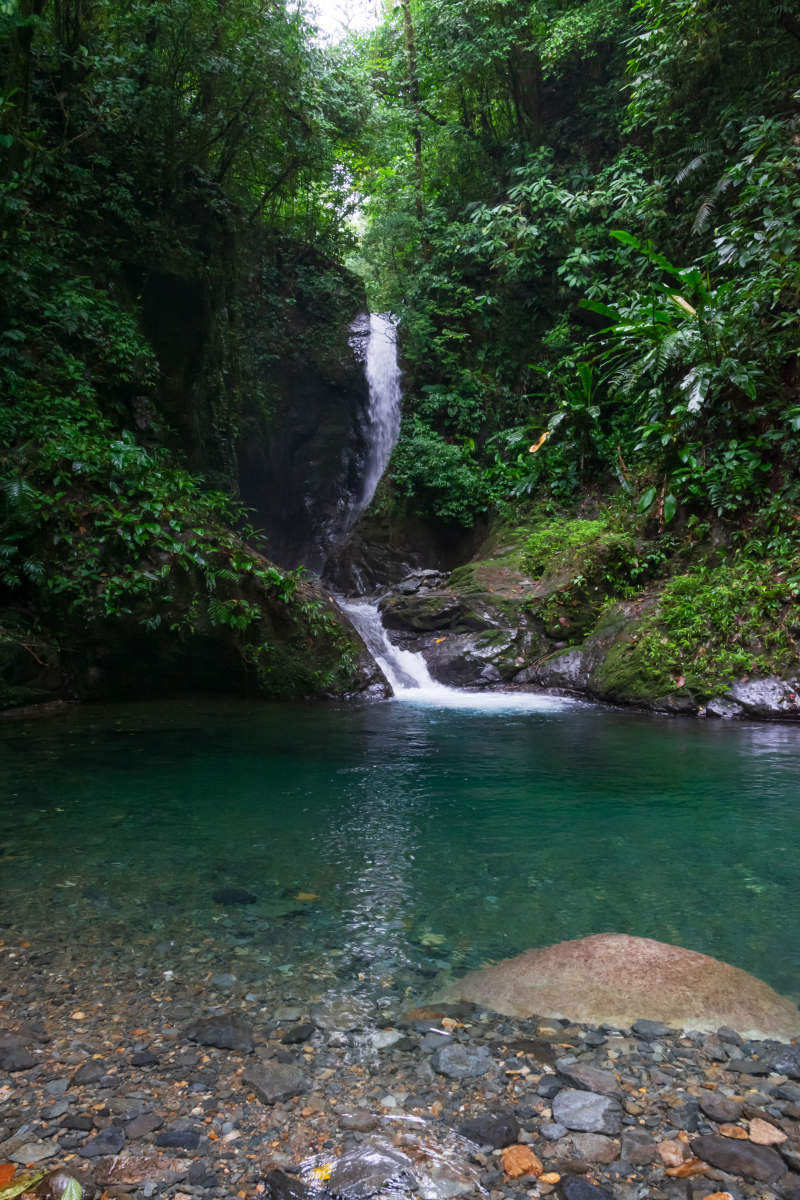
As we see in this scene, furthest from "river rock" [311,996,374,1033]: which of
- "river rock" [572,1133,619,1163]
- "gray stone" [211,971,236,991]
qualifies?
"river rock" [572,1133,619,1163]

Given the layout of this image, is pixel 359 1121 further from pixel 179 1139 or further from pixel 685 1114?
pixel 685 1114

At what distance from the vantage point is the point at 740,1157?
1490mm

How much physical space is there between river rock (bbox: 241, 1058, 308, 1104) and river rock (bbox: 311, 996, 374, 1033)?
210mm

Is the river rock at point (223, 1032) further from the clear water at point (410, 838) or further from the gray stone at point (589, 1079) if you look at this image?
the gray stone at point (589, 1079)

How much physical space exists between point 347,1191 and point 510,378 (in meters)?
14.7

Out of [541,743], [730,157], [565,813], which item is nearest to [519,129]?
[730,157]

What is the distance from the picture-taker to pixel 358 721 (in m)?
7.19

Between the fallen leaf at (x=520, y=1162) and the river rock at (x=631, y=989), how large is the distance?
1.84 ft

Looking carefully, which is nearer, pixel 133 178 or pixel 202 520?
pixel 202 520

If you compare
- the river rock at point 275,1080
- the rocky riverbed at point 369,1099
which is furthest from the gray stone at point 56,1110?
the river rock at point 275,1080

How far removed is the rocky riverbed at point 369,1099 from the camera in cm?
146

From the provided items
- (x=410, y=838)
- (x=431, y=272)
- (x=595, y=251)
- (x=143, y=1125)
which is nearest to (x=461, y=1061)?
(x=143, y=1125)

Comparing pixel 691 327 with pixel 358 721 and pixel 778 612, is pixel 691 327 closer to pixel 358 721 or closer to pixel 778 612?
pixel 778 612

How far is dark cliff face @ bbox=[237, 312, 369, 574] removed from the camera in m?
16.1
